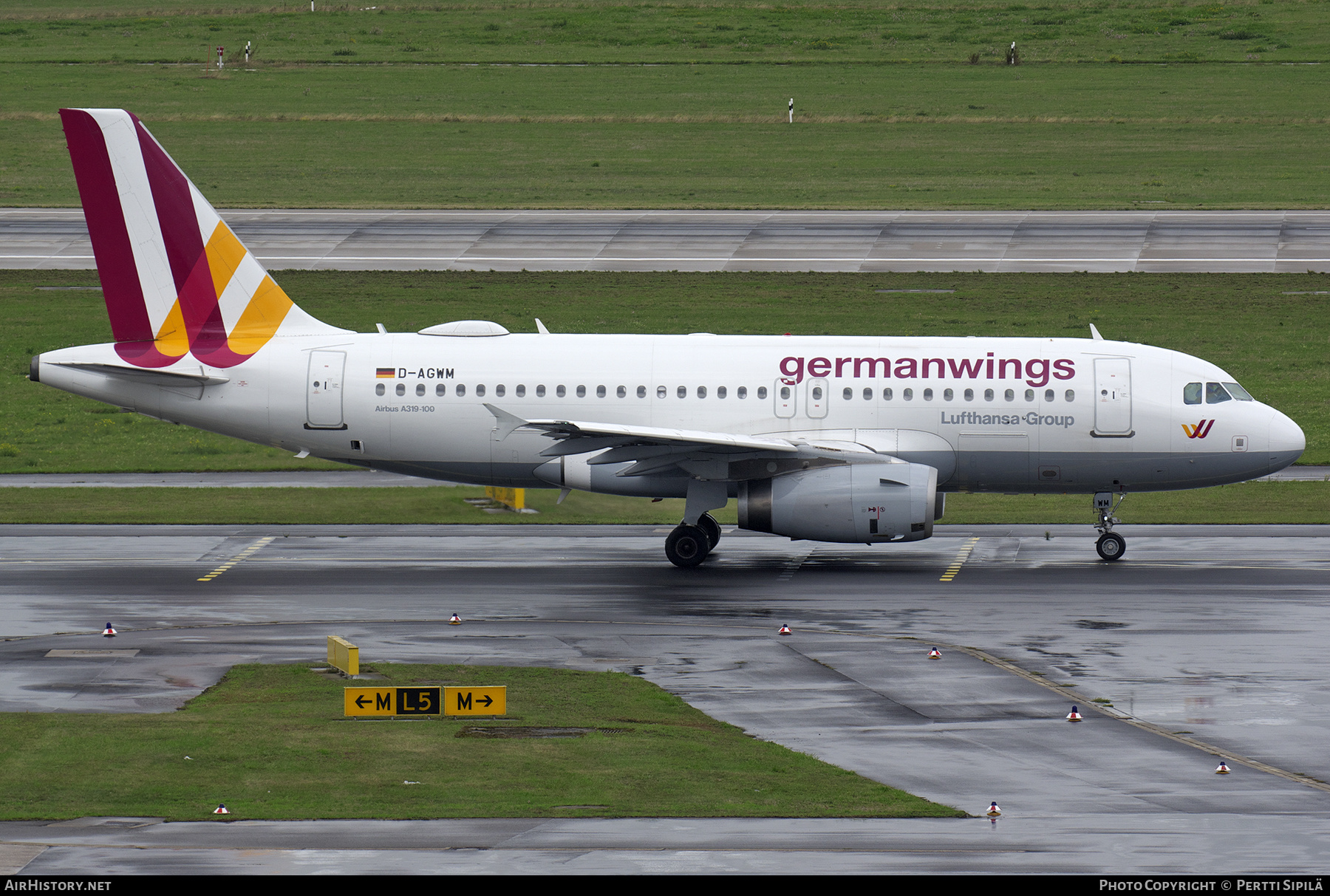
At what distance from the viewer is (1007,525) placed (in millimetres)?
39062

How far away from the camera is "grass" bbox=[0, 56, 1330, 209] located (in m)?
80.8

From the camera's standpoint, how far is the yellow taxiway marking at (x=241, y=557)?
33156 mm

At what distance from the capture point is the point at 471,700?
883 inches

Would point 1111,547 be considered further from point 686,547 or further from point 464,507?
point 464,507

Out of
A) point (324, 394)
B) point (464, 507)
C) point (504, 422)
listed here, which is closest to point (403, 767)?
point (504, 422)

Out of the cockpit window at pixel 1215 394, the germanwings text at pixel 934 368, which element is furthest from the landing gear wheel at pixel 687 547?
the cockpit window at pixel 1215 394

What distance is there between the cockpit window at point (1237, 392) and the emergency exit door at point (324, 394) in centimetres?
1815

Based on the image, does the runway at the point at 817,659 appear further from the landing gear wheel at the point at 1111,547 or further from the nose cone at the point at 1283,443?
the nose cone at the point at 1283,443

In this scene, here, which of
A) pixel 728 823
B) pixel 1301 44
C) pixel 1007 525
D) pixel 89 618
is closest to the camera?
pixel 728 823

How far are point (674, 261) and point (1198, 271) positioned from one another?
20.0m

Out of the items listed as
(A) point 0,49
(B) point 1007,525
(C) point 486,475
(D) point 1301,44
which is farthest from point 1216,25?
(C) point 486,475

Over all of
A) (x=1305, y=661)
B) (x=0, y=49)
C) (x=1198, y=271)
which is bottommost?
(x=1305, y=661)

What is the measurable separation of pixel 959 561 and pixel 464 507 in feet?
40.8

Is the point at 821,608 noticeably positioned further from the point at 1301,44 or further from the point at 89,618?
the point at 1301,44
